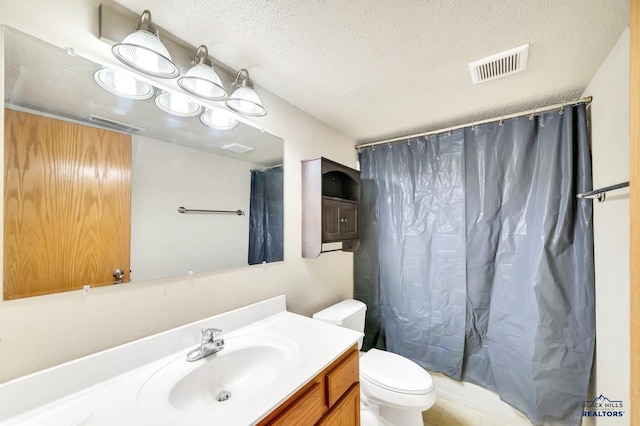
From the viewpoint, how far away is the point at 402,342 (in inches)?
79.6

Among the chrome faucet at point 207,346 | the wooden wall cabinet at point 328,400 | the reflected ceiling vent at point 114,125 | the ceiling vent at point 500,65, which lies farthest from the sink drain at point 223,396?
the ceiling vent at point 500,65

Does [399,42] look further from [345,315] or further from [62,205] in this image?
[345,315]

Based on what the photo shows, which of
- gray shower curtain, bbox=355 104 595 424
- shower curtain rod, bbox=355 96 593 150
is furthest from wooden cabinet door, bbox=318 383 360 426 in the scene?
shower curtain rod, bbox=355 96 593 150

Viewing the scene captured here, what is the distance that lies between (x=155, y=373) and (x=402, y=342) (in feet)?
5.74

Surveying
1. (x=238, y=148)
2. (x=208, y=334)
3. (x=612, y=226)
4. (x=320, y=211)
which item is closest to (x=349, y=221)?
(x=320, y=211)

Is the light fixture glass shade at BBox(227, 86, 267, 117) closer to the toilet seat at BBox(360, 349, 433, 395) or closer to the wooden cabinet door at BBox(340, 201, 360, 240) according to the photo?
the wooden cabinet door at BBox(340, 201, 360, 240)

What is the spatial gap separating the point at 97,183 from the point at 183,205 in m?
0.30

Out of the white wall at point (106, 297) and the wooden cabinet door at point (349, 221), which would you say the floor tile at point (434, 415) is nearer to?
the white wall at point (106, 297)

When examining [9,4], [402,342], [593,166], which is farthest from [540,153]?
[9,4]

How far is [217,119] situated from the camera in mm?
1250

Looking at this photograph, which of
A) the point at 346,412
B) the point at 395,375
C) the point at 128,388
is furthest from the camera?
the point at 395,375

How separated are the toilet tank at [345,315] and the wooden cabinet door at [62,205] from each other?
1.15 m

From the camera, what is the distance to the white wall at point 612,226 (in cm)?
108

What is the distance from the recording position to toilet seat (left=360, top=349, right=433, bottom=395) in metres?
1.39
